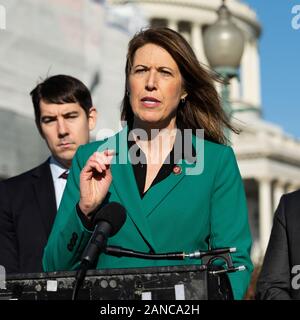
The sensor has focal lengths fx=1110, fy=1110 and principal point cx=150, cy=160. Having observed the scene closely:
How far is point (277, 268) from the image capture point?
4195 millimetres

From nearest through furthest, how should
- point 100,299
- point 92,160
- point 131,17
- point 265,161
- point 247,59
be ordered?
point 100,299 → point 92,160 → point 131,17 → point 265,161 → point 247,59

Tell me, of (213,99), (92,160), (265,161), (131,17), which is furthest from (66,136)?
(265,161)

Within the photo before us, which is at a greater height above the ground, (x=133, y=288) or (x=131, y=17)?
(x=131, y=17)

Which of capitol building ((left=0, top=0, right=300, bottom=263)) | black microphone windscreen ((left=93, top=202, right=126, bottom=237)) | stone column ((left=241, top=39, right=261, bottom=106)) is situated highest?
stone column ((left=241, top=39, right=261, bottom=106))

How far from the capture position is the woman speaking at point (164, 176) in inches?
155

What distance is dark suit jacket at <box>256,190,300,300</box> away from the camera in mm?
4141

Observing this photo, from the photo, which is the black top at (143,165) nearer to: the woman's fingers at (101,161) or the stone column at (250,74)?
the woman's fingers at (101,161)

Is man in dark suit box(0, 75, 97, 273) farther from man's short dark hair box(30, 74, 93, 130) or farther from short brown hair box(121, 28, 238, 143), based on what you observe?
short brown hair box(121, 28, 238, 143)

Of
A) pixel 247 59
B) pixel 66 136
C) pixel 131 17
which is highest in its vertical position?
pixel 247 59

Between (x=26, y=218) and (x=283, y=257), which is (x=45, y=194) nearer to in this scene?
(x=26, y=218)

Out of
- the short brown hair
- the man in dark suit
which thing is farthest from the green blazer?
the man in dark suit

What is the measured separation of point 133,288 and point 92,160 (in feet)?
1.81

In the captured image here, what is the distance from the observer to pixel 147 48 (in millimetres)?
4160

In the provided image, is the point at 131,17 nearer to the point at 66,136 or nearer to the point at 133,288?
the point at 66,136
